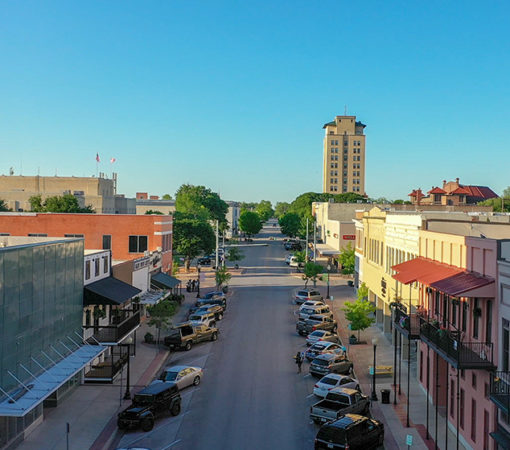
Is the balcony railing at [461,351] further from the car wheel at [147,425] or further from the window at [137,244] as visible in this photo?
the window at [137,244]

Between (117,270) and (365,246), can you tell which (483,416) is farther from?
(365,246)

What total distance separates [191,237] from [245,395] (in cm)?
5933

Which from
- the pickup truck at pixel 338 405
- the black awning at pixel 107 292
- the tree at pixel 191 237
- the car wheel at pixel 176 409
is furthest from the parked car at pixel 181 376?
the tree at pixel 191 237

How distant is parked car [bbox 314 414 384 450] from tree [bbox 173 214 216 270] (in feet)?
216

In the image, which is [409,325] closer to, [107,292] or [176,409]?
[176,409]

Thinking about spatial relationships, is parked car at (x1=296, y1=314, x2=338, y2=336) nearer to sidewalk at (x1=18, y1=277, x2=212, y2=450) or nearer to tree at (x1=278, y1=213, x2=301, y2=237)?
sidewalk at (x1=18, y1=277, x2=212, y2=450)

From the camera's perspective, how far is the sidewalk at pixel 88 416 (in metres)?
22.2

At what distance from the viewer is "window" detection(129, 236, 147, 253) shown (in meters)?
58.4

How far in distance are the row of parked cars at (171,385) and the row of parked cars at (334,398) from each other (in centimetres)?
659

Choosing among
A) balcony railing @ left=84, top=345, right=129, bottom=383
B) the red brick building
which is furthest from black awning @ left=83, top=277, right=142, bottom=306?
the red brick building

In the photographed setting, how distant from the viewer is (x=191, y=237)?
87.4 meters

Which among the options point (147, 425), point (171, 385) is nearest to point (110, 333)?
point (171, 385)

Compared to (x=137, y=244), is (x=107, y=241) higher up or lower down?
higher up

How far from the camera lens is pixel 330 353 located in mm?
34781
